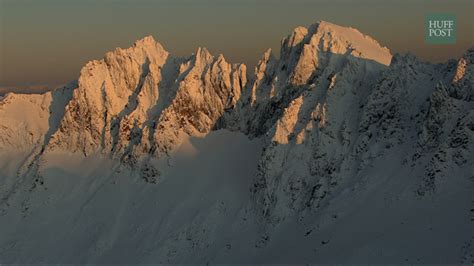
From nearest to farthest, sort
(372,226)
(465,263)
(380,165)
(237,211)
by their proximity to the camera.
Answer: (465,263), (372,226), (380,165), (237,211)

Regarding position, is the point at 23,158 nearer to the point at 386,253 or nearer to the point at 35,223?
the point at 35,223

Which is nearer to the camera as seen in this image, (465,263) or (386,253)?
(465,263)

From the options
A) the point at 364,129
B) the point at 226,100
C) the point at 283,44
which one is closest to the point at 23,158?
the point at 226,100

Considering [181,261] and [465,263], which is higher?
[181,261]

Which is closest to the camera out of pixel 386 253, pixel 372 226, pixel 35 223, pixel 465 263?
pixel 465 263

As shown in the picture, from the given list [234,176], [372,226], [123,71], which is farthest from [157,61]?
[372,226]

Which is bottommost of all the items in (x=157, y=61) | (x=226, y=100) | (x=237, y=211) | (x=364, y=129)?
(x=237, y=211)
